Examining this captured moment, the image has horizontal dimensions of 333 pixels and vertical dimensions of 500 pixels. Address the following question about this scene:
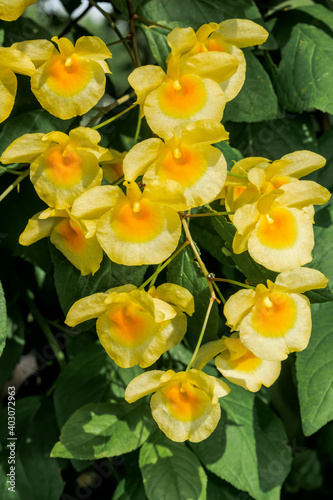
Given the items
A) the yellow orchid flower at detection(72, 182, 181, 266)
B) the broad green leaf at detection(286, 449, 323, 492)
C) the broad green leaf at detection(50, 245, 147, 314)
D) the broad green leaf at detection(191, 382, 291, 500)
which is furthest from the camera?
the broad green leaf at detection(286, 449, 323, 492)

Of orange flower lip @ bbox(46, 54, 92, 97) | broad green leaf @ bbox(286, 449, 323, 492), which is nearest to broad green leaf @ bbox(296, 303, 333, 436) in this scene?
orange flower lip @ bbox(46, 54, 92, 97)

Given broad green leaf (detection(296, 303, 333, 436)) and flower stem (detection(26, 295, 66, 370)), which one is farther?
flower stem (detection(26, 295, 66, 370))

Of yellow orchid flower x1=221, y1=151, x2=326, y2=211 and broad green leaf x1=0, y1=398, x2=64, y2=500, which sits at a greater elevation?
yellow orchid flower x1=221, y1=151, x2=326, y2=211

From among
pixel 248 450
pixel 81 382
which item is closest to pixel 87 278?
pixel 81 382

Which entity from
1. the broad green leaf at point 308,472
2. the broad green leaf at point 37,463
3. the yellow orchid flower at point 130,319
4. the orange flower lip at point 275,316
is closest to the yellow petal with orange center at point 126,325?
the yellow orchid flower at point 130,319

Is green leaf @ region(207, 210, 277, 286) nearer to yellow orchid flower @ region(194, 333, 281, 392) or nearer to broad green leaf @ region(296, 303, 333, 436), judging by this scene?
yellow orchid flower @ region(194, 333, 281, 392)

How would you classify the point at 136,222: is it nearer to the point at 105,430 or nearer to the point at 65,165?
the point at 65,165
